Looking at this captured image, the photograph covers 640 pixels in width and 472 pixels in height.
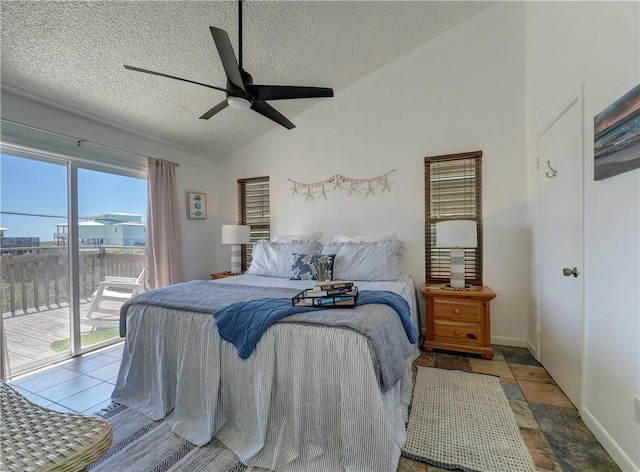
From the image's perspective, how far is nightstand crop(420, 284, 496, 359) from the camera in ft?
8.73

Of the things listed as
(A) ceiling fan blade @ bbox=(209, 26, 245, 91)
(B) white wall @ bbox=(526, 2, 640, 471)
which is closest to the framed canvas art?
(B) white wall @ bbox=(526, 2, 640, 471)

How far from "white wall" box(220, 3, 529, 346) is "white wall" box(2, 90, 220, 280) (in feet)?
3.88

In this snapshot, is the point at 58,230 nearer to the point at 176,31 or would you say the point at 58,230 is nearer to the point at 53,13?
the point at 53,13

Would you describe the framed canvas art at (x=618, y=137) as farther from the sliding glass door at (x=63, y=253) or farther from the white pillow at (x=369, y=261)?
the sliding glass door at (x=63, y=253)

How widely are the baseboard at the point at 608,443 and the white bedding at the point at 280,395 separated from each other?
1.03m

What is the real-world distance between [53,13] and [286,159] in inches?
100

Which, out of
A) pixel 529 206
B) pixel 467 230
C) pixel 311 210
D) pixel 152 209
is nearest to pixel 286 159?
pixel 311 210

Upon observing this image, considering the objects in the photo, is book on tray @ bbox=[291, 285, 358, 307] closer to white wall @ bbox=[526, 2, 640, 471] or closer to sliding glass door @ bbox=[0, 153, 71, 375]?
white wall @ bbox=[526, 2, 640, 471]

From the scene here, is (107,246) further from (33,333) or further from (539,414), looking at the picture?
(539,414)

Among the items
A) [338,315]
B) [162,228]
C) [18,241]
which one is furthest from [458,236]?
[18,241]

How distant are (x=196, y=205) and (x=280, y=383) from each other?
3.34 m

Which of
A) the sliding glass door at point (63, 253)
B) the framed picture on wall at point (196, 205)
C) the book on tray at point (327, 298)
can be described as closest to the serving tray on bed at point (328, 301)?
the book on tray at point (327, 298)

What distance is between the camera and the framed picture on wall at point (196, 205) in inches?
161

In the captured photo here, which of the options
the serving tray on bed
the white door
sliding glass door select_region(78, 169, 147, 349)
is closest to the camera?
the serving tray on bed
